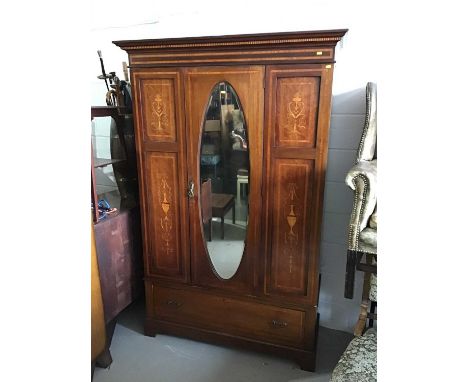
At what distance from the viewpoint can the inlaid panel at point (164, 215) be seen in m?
1.72

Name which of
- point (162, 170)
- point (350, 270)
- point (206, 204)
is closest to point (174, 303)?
point (206, 204)

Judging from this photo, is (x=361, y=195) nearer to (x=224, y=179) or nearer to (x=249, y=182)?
(x=249, y=182)

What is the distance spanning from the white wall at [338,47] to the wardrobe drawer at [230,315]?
0.43m

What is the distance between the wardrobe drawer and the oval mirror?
0.65 ft

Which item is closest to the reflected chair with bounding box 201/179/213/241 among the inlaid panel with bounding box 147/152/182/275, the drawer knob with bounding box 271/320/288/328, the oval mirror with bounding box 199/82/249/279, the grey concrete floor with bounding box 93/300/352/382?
the oval mirror with bounding box 199/82/249/279

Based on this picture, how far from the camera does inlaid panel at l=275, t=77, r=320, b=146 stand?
1422mm

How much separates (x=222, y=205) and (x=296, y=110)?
0.60 metres

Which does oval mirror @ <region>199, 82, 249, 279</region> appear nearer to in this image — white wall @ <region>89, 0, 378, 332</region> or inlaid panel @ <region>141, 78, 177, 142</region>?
inlaid panel @ <region>141, 78, 177, 142</region>

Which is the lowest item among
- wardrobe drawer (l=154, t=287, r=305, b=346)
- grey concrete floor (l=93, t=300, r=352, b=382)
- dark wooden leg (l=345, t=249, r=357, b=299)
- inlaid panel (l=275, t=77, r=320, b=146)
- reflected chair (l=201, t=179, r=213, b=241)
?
grey concrete floor (l=93, t=300, r=352, b=382)

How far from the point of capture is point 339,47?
1.72 m

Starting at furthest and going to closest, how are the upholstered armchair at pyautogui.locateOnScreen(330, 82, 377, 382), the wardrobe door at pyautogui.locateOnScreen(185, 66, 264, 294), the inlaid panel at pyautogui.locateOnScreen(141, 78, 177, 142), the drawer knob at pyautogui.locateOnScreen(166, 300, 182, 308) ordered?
the drawer knob at pyautogui.locateOnScreen(166, 300, 182, 308)
the inlaid panel at pyautogui.locateOnScreen(141, 78, 177, 142)
the wardrobe door at pyautogui.locateOnScreen(185, 66, 264, 294)
the upholstered armchair at pyautogui.locateOnScreen(330, 82, 377, 382)

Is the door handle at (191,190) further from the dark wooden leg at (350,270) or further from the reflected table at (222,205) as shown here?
the dark wooden leg at (350,270)

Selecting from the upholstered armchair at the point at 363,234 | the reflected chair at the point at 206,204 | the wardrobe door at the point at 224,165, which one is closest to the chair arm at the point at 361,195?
the upholstered armchair at the point at 363,234
